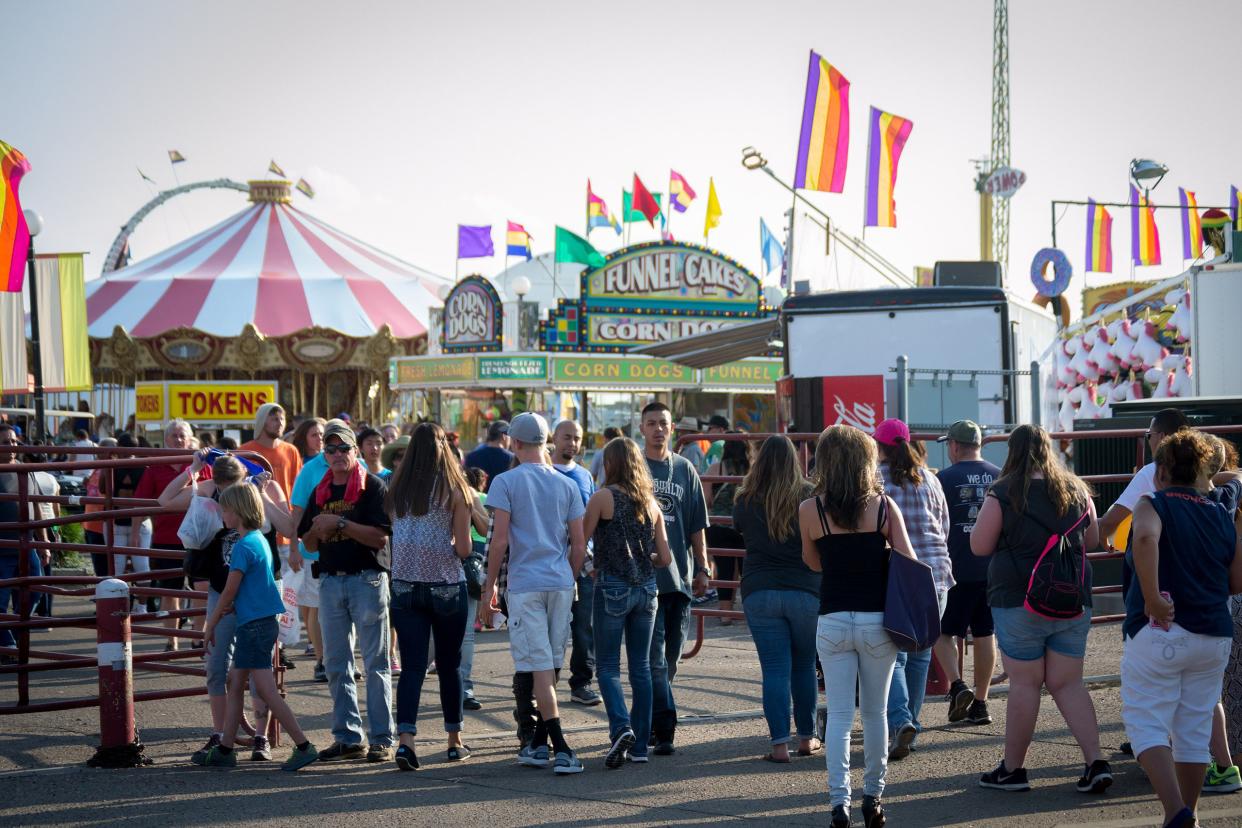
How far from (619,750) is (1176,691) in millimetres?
2687

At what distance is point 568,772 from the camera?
21.6 ft

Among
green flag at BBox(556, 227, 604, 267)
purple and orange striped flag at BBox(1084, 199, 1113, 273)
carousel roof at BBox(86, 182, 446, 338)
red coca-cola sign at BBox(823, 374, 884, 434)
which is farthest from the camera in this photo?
carousel roof at BBox(86, 182, 446, 338)

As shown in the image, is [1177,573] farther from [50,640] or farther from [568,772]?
[50,640]

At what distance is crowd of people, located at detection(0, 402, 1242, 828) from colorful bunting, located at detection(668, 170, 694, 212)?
97.6 feet

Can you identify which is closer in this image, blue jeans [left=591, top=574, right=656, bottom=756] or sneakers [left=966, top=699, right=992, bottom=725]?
blue jeans [left=591, top=574, right=656, bottom=756]

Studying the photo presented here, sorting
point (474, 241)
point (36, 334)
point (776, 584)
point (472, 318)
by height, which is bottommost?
point (776, 584)

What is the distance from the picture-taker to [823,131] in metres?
17.8

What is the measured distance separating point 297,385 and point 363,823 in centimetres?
3139

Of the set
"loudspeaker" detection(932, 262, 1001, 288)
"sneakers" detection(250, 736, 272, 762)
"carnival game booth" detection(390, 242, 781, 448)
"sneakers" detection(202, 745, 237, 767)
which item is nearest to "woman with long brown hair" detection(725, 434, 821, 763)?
"sneakers" detection(250, 736, 272, 762)

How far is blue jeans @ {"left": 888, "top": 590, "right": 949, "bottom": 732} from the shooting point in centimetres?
666

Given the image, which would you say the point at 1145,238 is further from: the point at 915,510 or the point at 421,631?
the point at 421,631

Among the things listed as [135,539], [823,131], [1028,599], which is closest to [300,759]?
[1028,599]

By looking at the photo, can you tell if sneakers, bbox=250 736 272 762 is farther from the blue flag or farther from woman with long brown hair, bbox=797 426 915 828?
the blue flag

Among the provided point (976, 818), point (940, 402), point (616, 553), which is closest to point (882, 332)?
point (940, 402)
